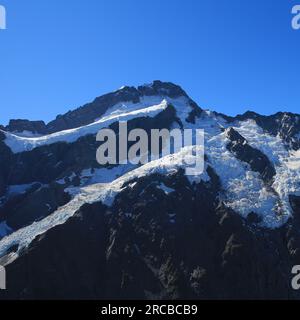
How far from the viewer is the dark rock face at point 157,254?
153m

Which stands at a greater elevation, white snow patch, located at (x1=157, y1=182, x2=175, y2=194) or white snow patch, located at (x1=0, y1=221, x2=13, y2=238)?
white snow patch, located at (x1=157, y1=182, x2=175, y2=194)

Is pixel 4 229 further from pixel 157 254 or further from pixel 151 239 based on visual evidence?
pixel 157 254

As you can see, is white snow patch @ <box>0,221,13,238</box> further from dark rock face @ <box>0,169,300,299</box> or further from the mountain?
dark rock face @ <box>0,169,300,299</box>

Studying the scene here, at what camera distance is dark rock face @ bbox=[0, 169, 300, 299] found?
153 metres

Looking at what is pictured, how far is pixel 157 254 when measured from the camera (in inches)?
6467

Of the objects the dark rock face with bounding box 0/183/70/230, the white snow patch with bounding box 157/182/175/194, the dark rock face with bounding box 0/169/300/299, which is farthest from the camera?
the white snow patch with bounding box 157/182/175/194

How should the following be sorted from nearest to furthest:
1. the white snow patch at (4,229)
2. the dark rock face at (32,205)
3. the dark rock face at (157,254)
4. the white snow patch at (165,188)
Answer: the dark rock face at (157,254)
the white snow patch at (4,229)
the dark rock face at (32,205)
the white snow patch at (165,188)

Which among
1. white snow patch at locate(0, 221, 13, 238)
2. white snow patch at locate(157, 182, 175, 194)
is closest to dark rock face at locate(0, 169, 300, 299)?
white snow patch at locate(157, 182, 175, 194)

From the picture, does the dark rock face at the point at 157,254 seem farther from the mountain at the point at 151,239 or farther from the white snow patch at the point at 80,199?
the white snow patch at the point at 80,199

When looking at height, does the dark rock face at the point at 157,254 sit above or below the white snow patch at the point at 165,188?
below

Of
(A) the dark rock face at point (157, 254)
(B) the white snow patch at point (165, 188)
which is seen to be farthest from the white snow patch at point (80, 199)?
(B) the white snow patch at point (165, 188)

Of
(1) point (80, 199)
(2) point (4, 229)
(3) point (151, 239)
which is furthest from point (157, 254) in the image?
(2) point (4, 229)
